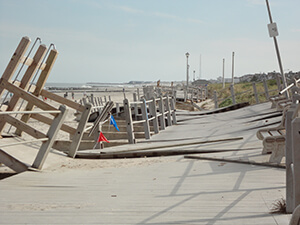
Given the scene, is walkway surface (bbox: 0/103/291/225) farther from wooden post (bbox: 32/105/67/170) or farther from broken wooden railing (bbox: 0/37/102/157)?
broken wooden railing (bbox: 0/37/102/157)

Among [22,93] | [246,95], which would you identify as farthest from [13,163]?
[246,95]

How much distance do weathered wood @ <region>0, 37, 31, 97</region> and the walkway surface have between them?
2097 millimetres

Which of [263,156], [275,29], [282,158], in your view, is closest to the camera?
[282,158]

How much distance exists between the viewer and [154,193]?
4.72 meters

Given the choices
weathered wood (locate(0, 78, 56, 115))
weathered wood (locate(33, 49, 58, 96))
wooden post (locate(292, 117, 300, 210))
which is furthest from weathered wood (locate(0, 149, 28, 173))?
wooden post (locate(292, 117, 300, 210))

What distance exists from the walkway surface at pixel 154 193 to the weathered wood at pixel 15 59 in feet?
6.88

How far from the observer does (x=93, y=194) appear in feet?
15.9

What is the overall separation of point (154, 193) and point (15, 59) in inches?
187

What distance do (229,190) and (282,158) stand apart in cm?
159

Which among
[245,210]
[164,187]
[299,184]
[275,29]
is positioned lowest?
[164,187]

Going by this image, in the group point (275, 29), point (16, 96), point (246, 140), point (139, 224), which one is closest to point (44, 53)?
point (16, 96)

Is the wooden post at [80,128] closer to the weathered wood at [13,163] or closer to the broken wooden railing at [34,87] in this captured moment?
the broken wooden railing at [34,87]

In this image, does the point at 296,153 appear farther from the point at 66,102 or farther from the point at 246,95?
the point at 246,95

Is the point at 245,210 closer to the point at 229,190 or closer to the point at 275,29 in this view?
the point at 229,190
